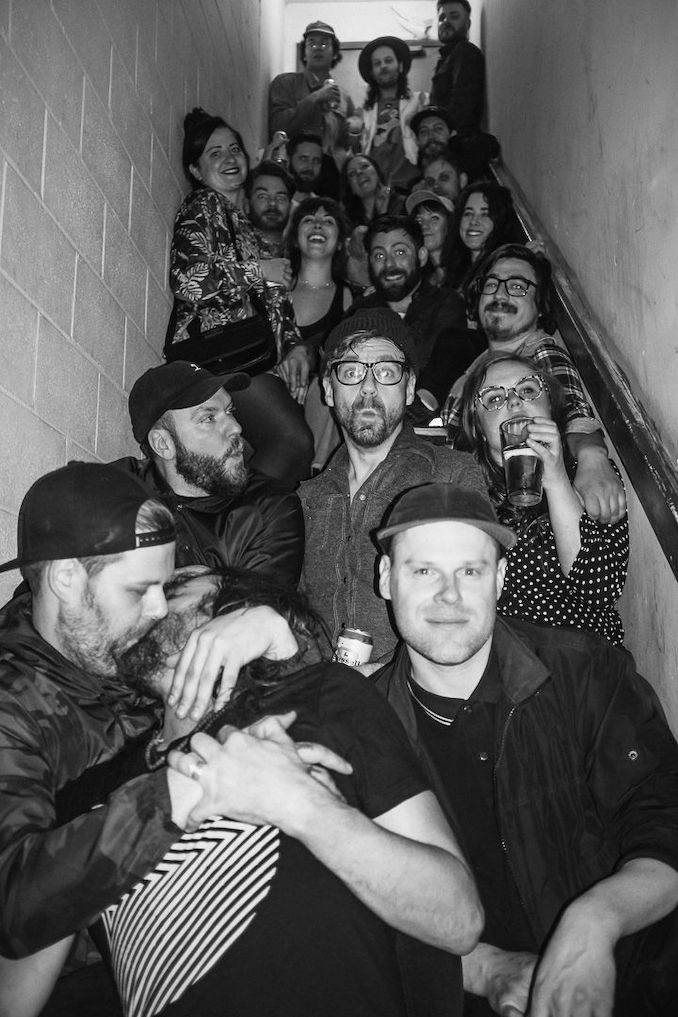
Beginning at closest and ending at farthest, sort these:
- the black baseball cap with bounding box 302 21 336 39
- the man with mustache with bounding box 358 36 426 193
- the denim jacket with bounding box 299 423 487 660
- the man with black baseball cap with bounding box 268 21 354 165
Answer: the denim jacket with bounding box 299 423 487 660 → the man with black baseball cap with bounding box 268 21 354 165 → the man with mustache with bounding box 358 36 426 193 → the black baseball cap with bounding box 302 21 336 39

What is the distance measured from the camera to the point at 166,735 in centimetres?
152

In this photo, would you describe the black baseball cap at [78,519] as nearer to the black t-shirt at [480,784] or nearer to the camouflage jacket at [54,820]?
the camouflage jacket at [54,820]

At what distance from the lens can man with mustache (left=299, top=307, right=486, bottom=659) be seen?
2.37 meters

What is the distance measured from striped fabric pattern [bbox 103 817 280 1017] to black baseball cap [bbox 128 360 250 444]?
5.21ft

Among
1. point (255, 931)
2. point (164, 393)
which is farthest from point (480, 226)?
point (255, 931)

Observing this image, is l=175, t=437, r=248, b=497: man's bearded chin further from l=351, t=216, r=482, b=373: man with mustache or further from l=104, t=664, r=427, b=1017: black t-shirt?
l=104, t=664, r=427, b=1017: black t-shirt

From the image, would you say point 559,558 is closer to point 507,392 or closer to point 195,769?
point 507,392

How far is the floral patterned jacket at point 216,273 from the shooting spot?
3.14 metres

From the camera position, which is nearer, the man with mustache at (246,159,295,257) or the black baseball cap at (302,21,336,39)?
the man with mustache at (246,159,295,257)

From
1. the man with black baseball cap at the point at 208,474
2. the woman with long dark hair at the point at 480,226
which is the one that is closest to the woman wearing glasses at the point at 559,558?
the man with black baseball cap at the point at 208,474

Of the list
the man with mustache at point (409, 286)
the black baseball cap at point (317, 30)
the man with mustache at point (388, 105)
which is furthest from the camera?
the black baseball cap at point (317, 30)

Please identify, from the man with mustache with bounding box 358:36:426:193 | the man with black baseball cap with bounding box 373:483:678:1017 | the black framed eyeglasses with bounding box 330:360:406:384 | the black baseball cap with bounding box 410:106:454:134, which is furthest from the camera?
the man with mustache with bounding box 358:36:426:193

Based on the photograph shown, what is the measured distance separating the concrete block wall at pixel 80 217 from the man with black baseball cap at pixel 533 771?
93 cm

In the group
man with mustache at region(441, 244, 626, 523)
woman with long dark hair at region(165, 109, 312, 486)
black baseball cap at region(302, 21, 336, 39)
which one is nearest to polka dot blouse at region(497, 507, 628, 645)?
man with mustache at region(441, 244, 626, 523)
